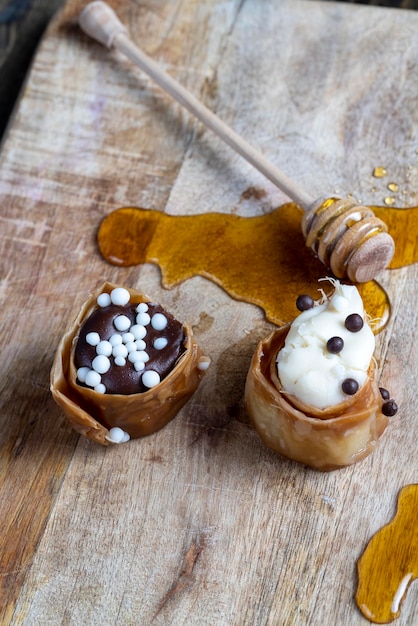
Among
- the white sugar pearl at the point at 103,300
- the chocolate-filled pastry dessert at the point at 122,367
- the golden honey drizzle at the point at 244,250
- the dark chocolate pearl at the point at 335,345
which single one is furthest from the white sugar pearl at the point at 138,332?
the dark chocolate pearl at the point at 335,345

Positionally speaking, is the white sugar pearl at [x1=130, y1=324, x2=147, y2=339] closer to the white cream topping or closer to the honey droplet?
the white cream topping

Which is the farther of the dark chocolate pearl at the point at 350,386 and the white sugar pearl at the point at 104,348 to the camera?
the white sugar pearl at the point at 104,348

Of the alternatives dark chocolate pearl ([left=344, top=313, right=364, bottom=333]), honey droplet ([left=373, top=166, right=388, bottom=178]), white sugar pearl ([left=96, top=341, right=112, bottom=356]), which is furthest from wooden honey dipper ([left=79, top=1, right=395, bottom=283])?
white sugar pearl ([left=96, top=341, right=112, bottom=356])

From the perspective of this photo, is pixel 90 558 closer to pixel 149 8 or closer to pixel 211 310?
pixel 211 310

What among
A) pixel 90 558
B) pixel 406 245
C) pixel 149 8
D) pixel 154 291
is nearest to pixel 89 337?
pixel 154 291

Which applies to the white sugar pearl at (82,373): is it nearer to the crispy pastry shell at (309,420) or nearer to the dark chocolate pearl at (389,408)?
the crispy pastry shell at (309,420)

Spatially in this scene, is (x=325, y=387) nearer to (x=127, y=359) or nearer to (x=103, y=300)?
(x=127, y=359)

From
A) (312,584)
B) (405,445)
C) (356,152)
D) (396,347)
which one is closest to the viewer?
(312,584)

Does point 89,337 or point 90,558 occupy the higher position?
point 89,337
